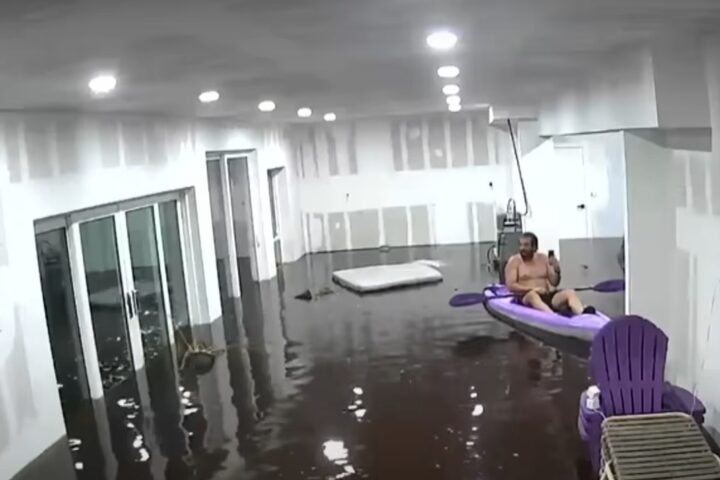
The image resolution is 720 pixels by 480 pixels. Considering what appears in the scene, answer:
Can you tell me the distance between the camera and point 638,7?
2900mm

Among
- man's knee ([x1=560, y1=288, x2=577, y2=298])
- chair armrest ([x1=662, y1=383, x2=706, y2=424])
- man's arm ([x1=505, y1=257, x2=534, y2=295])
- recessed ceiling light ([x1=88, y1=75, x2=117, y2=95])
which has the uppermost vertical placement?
recessed ceiling light ([x1=88, y1=75, x2=117, y2=95])

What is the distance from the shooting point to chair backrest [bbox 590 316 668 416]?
421cm

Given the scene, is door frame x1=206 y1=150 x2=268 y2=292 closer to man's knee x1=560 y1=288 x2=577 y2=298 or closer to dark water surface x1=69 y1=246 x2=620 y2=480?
dark water surface x1=69 y1=246 x2=620 y2=480

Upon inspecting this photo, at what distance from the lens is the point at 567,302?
7348mm

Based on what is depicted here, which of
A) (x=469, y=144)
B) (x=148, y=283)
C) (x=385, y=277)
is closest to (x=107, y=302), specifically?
(x=148, y=283)

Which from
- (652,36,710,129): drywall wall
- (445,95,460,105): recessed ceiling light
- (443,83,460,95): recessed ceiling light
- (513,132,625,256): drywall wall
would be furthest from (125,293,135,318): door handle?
(513,132,625,256): drywall wall

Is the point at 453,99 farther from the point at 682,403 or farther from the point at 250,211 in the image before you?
the point at 682,403

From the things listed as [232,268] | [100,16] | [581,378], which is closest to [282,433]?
[581,378]

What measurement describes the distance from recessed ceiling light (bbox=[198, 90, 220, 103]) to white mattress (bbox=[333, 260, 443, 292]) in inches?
173

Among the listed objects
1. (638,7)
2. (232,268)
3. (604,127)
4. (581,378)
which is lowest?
(581,378)

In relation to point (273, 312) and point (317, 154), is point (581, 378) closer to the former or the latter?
point (273, 312)

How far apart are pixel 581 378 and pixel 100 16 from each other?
15.6ft

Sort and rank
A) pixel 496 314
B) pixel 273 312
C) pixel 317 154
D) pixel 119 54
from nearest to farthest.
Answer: pixel 119 54, pixel 496 314, pixel 273 312, pixel 317 154

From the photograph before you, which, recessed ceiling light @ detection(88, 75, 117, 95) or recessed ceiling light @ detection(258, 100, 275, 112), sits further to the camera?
recessed ceiling light @ detection(258, 100, 275, 112)
